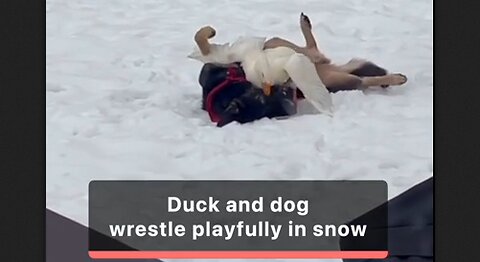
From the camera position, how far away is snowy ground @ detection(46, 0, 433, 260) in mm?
3061

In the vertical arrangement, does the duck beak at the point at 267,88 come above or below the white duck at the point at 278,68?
below

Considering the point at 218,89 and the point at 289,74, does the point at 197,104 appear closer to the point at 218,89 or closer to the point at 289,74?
the point at 218,89

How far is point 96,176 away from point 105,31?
0.23 metres

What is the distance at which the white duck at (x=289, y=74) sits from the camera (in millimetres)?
3064

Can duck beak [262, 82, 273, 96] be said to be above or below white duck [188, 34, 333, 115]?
below

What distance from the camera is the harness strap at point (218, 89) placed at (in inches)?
121

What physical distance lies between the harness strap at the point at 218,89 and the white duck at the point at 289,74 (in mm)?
19

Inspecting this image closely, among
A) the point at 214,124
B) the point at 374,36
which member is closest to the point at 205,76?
the point at 214,124

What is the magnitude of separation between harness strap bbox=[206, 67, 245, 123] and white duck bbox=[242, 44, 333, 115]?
19 millimetres

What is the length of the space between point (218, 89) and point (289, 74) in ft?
0.38

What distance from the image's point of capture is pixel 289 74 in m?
3.07

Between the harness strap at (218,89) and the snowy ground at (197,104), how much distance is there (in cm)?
2

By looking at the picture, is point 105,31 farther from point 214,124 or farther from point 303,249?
point 303,249

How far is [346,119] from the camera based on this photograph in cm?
307
